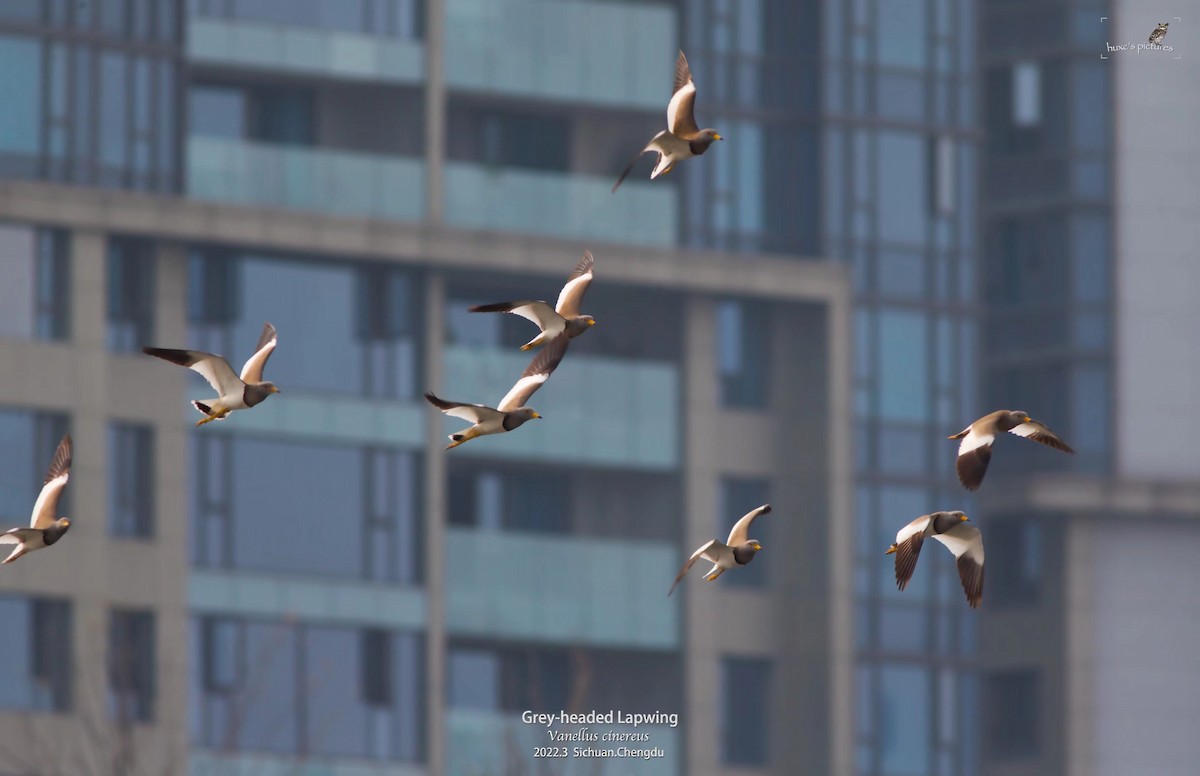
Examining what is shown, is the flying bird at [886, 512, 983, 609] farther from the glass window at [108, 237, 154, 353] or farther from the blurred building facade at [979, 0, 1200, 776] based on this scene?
the blurred building facade at [979, 0, 1200, 776]

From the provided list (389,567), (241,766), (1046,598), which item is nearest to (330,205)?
(389,567)

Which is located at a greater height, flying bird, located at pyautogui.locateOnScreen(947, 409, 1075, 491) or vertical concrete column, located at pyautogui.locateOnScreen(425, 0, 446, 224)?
vertical concrete column, located at pyautogui.locateOnScreen(425, 0, 446, 224)

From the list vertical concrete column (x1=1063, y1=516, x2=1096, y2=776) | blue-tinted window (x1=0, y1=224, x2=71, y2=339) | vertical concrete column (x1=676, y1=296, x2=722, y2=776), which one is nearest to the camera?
blue-tinted window (x1=0, y1=224, x2=71, y2=339)

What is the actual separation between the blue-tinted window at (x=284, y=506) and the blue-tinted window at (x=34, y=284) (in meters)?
5.64

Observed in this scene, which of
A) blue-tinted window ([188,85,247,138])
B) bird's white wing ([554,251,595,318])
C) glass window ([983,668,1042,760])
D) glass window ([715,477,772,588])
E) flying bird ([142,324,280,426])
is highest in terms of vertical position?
blue-tinted window ([188,85,247,138])

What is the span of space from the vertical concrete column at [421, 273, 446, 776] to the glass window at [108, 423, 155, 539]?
8.74 m

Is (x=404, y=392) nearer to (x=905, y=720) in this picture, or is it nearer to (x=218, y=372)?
(x=905, y=720)

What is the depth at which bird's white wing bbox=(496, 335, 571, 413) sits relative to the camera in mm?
29781

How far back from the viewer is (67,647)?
81812 millimetres

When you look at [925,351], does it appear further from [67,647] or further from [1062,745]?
[67,647]

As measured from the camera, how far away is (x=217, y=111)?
287 ft

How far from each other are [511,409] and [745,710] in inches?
2612

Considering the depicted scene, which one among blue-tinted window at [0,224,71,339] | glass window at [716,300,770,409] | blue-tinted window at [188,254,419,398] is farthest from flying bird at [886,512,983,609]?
glass window at [716,300,770,409]

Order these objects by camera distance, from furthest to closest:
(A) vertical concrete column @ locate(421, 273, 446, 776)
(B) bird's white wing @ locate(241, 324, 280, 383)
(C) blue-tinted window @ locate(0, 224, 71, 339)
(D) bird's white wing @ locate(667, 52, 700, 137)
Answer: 1. (A) vertical concrete column @ locate(421, 273, 446, 776)
2. (C) blue-tinted window @ locate(0, 224, 71, 339)
3. (D) bird's white wing @ locate(667, 52, 700, 137)
4. (B) bird's white wing @ locate(241, 324, 280, 383)
